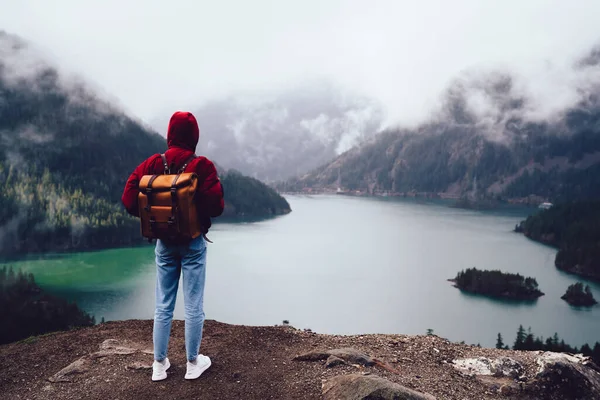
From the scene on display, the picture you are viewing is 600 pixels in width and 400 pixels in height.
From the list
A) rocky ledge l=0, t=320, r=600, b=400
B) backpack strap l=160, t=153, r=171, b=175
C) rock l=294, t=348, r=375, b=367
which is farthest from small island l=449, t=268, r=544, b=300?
backpack strap l=160, t=153, r=171, b=175

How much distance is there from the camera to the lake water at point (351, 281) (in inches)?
2207

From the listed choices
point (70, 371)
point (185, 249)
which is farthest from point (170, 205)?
point (70, 371)

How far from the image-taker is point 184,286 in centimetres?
515

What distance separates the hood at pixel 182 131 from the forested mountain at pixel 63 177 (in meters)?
111

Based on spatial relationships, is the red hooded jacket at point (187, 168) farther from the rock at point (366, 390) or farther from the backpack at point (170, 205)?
the rock at point (366, 390)

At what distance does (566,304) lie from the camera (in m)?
67.0

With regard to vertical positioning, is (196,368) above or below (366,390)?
below

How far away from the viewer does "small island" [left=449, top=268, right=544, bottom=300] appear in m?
70.4

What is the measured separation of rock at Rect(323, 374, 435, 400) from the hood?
3.15 meters

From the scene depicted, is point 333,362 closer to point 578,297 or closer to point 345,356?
point 345,356

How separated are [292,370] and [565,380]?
3498 millimetres

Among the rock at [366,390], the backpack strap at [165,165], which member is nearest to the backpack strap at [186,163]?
the backpack strap at [165,165]

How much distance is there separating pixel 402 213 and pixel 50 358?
18009 centimetres

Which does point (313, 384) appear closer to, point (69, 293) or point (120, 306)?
point (120, 306)
